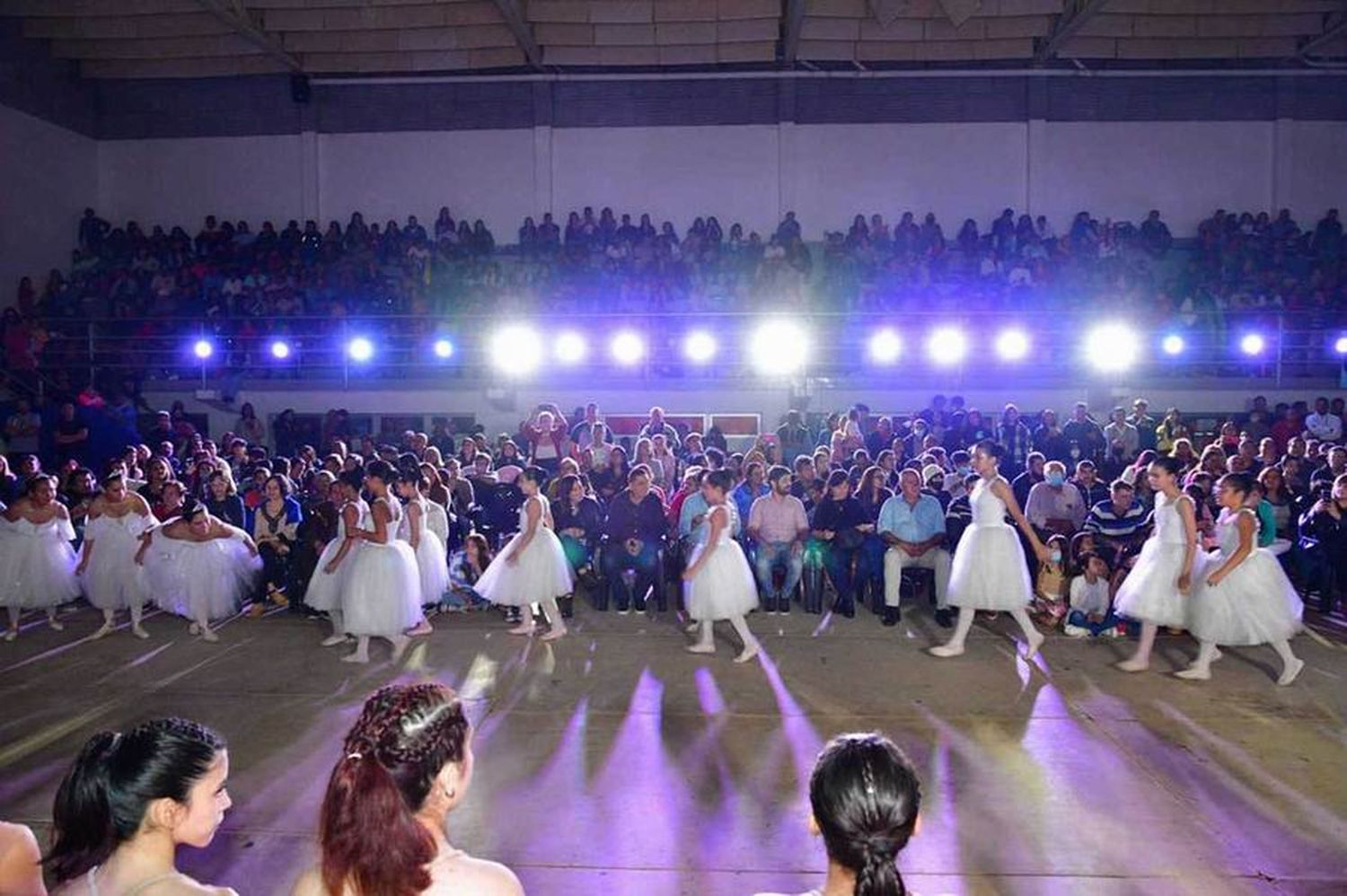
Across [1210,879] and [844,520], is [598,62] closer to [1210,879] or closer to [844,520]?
[844,520]

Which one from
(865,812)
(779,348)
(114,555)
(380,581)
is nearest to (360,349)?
(779,348)

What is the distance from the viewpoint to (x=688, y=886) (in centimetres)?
Result: 429

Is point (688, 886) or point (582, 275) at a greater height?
point (582, 275)

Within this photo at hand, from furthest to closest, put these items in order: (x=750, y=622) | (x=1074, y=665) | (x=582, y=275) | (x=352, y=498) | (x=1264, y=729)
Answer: (x=582, y=275) → (x=750, y=622) → (x=352, y=498) → (x=1074, y=665) → (x=1264, y=729)

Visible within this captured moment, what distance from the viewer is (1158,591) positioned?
7.32 metres

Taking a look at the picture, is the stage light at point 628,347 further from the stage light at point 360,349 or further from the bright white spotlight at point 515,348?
the stage light at point 360,349

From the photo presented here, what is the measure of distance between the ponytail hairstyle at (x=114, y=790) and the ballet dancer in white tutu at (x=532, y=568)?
6.24 m

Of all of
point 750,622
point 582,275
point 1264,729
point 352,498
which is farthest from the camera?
point 582,275

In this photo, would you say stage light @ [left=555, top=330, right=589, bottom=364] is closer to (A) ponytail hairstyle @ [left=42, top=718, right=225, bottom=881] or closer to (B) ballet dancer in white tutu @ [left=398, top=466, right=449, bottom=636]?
(B) ballet dancer in white tutu @ [left=398, top=466, right=449, bottom=636]

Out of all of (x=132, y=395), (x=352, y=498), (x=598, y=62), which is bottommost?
(x=352, y=498)

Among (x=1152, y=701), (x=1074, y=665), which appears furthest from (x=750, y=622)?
(x=1152, y=701)

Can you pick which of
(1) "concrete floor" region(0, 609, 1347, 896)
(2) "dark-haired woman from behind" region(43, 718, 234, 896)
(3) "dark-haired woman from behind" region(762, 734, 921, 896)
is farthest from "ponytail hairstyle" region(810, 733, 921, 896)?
(1) "concrete floor" region(0, 609, 1347, 896)

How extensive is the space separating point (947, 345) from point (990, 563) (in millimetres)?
9051

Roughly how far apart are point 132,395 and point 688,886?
1579cm
